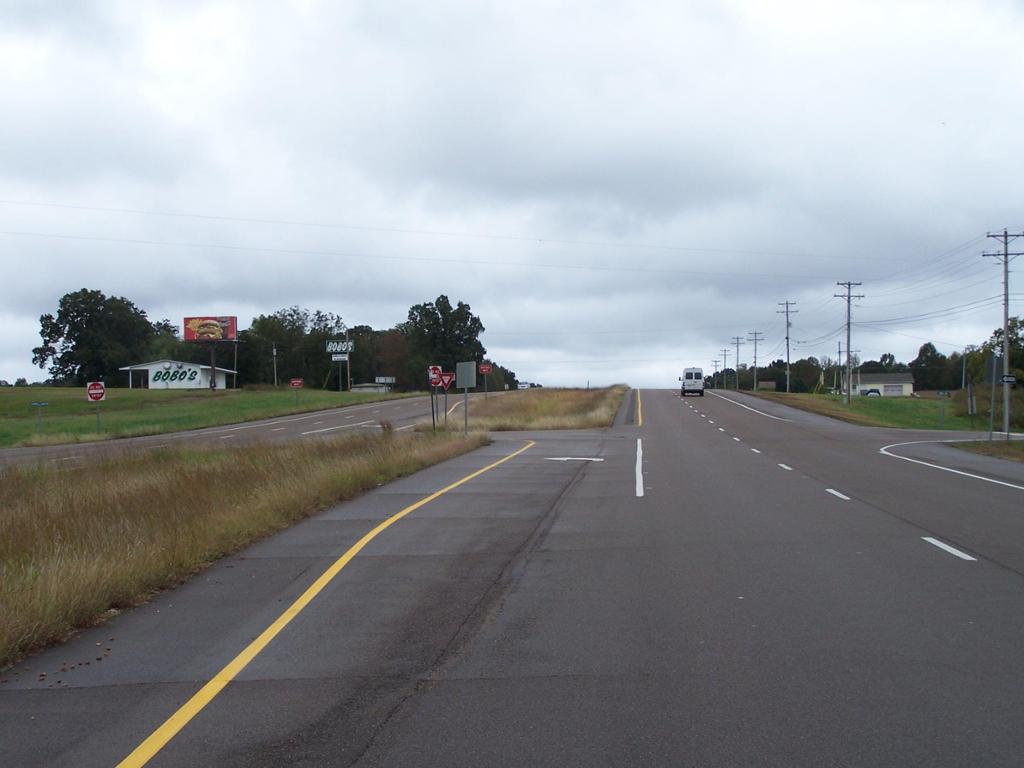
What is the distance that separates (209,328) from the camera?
12188 centimetres

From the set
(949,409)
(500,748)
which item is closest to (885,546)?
(500,748)

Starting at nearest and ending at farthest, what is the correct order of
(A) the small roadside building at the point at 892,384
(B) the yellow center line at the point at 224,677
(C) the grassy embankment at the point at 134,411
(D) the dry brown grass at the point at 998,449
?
(B) the yellow center line at the point at 224,677
(D) the dry brown grass at the point at 998,449
(C) the grassy embankment at the point at 134,411
(A) the small roadside building at the point at 892,384

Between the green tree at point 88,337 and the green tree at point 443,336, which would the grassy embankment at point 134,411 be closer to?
the green tree at point 88,337

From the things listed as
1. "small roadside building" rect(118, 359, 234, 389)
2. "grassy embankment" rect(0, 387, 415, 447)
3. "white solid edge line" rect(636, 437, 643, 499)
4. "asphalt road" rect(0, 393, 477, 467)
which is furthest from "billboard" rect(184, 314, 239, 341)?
"white solid edge line" rect(636, 437, 643, 499)

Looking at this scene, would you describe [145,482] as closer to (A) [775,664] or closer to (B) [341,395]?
(A) [775,664]

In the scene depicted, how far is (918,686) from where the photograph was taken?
640cm

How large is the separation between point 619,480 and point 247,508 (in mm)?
9876

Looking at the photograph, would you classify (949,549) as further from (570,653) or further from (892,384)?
(892,384)

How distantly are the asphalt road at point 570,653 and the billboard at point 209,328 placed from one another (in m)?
112

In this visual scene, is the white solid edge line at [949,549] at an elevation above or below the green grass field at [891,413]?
above

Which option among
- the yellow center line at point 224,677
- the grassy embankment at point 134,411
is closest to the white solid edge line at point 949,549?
the yellow center line at point 224,677

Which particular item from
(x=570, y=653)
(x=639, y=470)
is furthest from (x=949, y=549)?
(x=639, y=470)

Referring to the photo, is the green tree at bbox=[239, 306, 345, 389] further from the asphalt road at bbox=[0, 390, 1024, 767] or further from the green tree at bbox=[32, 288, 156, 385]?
the asphalt road at bbox=[0, 390, 1024, 767]

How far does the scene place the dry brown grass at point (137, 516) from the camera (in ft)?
28.0
